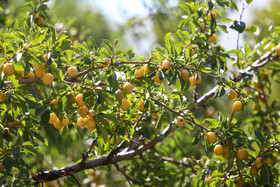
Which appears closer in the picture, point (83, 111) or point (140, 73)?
point (83, 111)

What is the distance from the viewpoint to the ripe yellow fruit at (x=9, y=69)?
124 cm

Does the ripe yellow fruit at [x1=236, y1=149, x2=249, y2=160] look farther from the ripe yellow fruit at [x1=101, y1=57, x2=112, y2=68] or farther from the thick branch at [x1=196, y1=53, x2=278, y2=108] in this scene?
the ripe yellow fruit at [x1=101, y1=57, x2=112, y2=68]

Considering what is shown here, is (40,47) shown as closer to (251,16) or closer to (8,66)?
(8,66)

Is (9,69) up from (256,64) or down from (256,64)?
down

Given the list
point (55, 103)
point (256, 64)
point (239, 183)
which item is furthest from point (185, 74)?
point (256, 64)

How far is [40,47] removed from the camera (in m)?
1.40

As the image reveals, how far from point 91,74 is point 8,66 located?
338mm

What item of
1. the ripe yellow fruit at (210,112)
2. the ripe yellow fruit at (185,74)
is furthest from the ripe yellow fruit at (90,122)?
the ripe yellow fruit at (210,112)

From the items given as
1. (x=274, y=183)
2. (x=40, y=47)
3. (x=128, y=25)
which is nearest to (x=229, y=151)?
(x=274, y=183)

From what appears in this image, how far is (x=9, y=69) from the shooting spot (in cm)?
124

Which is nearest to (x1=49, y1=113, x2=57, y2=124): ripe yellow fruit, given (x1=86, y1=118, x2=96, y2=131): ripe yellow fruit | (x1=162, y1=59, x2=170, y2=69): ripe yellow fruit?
(x1=86, y1=118, x2=96, y2=131): ripe yellow fruit

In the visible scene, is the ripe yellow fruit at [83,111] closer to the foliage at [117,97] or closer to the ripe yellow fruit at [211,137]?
the foliage at [117,97]

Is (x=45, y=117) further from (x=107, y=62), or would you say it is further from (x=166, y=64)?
(x=166, y=64)

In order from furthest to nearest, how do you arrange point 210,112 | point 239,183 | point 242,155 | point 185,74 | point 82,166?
point 210,112
point 82,166
point 239,183
point 242,155
point 185,74
